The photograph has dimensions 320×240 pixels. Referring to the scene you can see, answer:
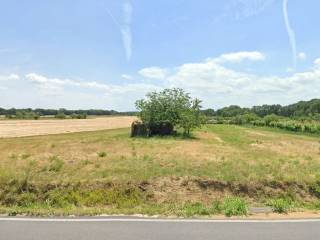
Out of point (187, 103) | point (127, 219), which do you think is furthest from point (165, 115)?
point (127, 219)

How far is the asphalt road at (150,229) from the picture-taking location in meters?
5.70

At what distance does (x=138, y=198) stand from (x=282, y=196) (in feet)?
12.7

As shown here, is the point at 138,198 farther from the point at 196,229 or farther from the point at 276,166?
the point at 276,166

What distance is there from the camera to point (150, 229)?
19.9ft

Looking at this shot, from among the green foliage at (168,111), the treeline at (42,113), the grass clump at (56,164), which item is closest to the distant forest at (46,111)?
the treeline at (42,113)

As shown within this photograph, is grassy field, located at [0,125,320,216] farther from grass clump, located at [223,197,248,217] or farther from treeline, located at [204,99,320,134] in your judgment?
treeline, located at [204,99,320,134]

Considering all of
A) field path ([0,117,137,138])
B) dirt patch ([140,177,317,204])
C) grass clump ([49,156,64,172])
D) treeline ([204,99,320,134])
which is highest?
treeline ([204,99,320,134])

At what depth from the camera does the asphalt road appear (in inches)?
225

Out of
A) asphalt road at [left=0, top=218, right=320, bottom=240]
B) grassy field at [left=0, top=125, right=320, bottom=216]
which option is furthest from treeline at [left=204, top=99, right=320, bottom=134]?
asphalt road at [left=0, top=218, right=320, bottom=240]

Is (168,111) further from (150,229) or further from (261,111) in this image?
(261,111)

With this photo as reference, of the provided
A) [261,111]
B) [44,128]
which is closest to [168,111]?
[44,128]

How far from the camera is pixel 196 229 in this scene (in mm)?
6102

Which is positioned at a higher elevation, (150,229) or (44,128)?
(150,229)

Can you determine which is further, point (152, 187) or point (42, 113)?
point (42, 113)
